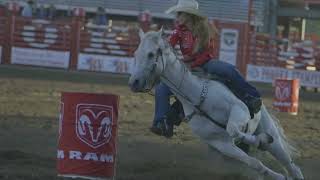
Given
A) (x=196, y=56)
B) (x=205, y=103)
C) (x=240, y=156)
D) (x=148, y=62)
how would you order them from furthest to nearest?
(x=196, y=56)
(x=205, y=103)
(x=240, y=156)
(x=148, y=62)

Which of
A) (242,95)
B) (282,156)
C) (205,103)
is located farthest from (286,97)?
(205,103)

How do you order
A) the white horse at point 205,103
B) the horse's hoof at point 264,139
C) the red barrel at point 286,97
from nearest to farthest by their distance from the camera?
→ the white horse at point 205,103, the horse's hoof at point 264,139, the red barrel at point 286,97

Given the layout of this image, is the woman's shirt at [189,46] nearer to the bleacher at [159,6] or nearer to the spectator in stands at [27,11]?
the spectator in stands at [27,11]

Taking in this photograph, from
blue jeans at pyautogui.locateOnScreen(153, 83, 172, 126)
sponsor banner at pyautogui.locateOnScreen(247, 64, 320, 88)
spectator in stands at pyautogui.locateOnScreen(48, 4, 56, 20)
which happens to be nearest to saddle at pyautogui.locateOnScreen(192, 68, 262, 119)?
blue jeans at pyautogui.locateOnScreen(153, 83, 172, 126)

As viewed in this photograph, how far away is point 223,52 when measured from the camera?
30656 mm

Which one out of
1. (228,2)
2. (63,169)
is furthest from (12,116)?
(228,2)

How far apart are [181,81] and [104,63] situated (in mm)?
23141

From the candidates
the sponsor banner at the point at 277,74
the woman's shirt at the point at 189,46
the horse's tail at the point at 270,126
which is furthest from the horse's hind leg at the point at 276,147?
the sponsor banner at the point at 277,74

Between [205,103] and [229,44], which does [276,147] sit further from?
[229,44]

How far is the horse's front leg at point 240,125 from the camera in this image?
22.0 feet

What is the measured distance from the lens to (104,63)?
1180 inches

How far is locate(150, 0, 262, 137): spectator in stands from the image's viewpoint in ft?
23.8

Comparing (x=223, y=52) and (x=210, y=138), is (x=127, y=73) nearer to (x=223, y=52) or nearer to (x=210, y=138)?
(x=223, y=52)

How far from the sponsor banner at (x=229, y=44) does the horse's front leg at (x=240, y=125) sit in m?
23.7
